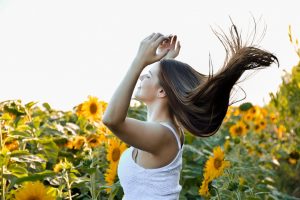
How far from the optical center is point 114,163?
295 cm

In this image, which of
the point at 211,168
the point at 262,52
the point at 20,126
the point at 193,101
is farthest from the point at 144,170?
the point at 20,126

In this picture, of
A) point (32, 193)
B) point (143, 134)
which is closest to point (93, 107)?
point (32, 193)

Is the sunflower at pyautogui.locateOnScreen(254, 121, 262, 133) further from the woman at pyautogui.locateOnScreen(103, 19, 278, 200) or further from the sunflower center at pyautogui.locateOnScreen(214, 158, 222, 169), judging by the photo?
the woman at pyautogui.locateOnScreen(103, 19, 278, 200)

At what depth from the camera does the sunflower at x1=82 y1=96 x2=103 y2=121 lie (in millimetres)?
4230

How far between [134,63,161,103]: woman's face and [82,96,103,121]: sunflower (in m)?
1.78

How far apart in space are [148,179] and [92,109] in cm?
197

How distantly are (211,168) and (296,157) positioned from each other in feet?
9.64

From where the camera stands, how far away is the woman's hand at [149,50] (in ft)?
7.06

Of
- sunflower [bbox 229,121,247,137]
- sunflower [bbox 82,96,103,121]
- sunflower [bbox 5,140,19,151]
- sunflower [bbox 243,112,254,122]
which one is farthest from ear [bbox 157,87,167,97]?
sunflower [bbox 243,112,254,122]

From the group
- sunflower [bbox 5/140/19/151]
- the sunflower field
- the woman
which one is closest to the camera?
the woman

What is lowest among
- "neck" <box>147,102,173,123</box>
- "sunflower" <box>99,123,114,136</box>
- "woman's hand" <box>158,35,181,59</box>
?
"sunflower" <box>99,123,114,136</box>

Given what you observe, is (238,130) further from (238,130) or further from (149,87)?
(149,87)

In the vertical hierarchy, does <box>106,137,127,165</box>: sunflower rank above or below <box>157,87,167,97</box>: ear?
below

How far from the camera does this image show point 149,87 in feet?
7.97
